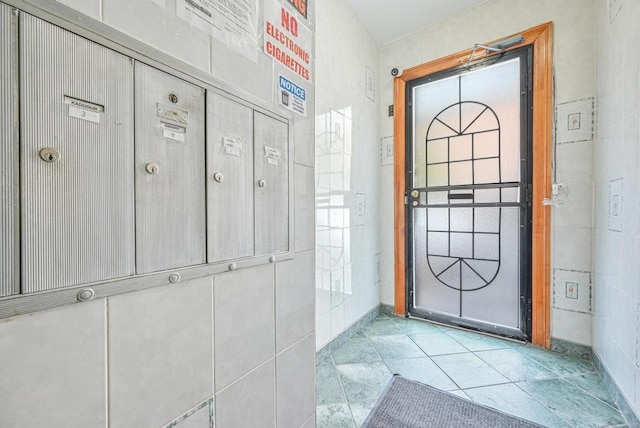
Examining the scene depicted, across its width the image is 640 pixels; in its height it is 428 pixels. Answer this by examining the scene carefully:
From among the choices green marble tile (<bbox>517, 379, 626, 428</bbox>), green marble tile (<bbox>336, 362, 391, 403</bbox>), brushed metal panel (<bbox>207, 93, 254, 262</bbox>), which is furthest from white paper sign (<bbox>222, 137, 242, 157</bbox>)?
green marble tile (<bbox>517, 379, 626, 428</bbox>)

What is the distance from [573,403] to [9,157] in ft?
7.02

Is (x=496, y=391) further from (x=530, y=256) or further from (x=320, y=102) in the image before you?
(x=320, y=102)

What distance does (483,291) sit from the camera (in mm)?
2049

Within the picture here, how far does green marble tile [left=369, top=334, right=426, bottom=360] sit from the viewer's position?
1772 mm

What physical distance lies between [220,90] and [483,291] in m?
2.21

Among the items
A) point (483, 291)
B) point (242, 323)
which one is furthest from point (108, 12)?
point (483, 291)

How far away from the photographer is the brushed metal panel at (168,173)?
496 millimetres

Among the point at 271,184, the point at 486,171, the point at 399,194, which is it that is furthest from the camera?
the point at 399,194

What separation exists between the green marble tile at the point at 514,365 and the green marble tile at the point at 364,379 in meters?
0.66

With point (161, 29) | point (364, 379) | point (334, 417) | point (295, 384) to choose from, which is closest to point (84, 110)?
point (161, 29)

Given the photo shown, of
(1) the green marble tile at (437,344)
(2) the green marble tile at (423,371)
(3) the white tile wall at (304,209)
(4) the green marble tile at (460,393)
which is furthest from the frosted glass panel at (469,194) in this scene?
(3) the white tile wall at (304,209)

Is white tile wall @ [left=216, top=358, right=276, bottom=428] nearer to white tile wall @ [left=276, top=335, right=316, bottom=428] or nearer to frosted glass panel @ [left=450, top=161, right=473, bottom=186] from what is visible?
white tile wall @ [left=276, top=335, right=316, bottom=428]

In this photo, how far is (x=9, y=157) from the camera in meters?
0.36

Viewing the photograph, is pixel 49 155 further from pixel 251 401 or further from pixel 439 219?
pixel 439 219
